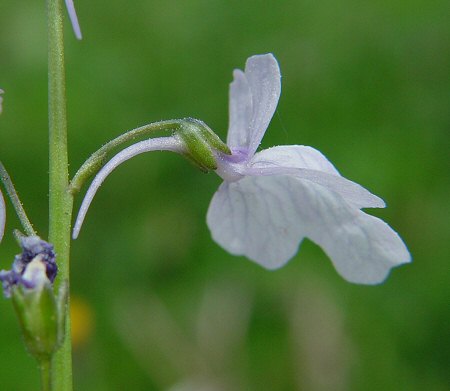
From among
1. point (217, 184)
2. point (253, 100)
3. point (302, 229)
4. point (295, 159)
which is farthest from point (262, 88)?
point (217, 184)

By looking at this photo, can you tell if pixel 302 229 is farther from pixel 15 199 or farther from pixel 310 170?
pixel 15 199

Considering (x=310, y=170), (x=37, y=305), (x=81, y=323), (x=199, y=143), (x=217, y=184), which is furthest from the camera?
(x=217, y=184)

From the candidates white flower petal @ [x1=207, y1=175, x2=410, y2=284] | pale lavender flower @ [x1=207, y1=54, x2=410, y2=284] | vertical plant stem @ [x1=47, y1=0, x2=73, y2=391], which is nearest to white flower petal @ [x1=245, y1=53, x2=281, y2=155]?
pale lavender flower @ [x1=207, y1=54, x2=410, y2=284]

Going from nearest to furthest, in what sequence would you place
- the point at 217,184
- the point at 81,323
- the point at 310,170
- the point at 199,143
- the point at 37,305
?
the point at 37,305
the point at 310,170
the point at 199,143
the point at 81,323
the point at 217,184

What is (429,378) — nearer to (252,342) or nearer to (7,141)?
(252,342)

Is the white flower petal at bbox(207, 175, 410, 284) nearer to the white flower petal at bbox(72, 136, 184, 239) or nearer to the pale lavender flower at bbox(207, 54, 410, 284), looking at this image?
the pale lavender flower at bbox(207, 54, 410, 284)

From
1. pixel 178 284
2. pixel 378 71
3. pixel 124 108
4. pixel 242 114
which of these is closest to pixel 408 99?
pixel 378 71

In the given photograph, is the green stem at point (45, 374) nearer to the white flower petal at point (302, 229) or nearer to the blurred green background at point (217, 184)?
the white flower petal at point (302, 229)

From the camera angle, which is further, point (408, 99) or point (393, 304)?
point (408, 99)
